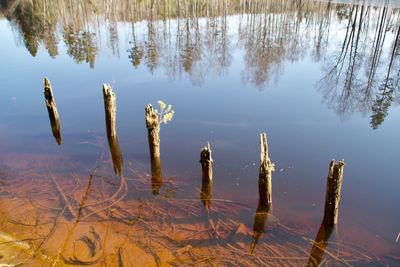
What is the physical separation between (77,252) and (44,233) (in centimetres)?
119

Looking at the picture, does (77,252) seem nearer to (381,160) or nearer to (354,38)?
(381,160)

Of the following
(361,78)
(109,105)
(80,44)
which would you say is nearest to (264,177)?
(109,105)

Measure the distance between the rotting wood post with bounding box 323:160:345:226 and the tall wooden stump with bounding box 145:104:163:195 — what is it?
16.4 feet

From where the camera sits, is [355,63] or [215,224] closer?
[215,224]

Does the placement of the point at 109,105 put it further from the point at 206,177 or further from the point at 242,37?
the point at 242,37

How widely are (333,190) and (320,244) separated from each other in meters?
1.47

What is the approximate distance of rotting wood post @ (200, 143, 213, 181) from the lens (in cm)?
917

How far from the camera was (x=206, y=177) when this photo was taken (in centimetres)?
1003

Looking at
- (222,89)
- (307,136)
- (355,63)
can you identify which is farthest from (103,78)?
(355,63)

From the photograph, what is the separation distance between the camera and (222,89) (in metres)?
19.4

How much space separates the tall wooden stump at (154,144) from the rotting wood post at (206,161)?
1619 mm

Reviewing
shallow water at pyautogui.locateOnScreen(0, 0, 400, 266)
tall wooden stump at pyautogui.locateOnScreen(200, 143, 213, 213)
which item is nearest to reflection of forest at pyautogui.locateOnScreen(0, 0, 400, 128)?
shallow water at pyautogui.locateOnScreen(0, 0, 400, 266)

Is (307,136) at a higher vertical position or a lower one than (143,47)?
lower

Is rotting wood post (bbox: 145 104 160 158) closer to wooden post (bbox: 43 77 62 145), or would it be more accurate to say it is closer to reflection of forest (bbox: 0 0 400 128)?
wooden post (bbox: 43 77 62 145)
